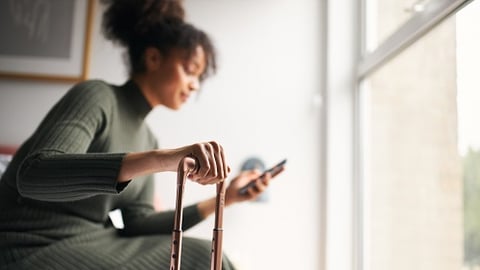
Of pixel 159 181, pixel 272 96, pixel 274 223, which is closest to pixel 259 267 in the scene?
pixel 274 223

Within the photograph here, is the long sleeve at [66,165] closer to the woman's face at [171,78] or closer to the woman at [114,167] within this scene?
the woman at [114,167]

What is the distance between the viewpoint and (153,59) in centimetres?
141

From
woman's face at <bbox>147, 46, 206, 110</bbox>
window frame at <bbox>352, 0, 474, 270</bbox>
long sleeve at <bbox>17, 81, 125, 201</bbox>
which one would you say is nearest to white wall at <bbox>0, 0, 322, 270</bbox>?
window frame at <bbox>352, 0, 474, 270</bbox>

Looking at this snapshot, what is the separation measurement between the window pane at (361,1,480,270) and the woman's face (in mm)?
602

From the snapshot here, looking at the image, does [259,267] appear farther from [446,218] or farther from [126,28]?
[126,28]

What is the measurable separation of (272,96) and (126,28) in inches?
21.5

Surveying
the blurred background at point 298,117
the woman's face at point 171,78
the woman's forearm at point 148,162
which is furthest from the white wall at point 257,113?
the woman's forearm at point 148,162

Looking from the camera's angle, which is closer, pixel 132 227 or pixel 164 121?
pixel 132 227

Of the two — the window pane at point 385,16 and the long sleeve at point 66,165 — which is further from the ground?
the window pane at point 385,16

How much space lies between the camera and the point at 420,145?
1496mm

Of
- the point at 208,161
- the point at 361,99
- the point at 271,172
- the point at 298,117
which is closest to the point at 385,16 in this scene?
the point at 361,99

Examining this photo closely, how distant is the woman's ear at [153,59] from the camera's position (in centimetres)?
140

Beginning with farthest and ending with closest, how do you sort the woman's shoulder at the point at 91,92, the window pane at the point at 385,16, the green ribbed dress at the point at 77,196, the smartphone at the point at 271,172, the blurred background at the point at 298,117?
the blurred background at the point at 298,117 < the window pane at the point at 385,16 < the smartphone at the point at 271,172 < the woman's shoulder at the point at 91,92 < the green ribbed dress at the point at 77,196

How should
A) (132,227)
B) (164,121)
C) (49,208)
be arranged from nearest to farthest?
(49,208) → (132,227) → (164,121)
